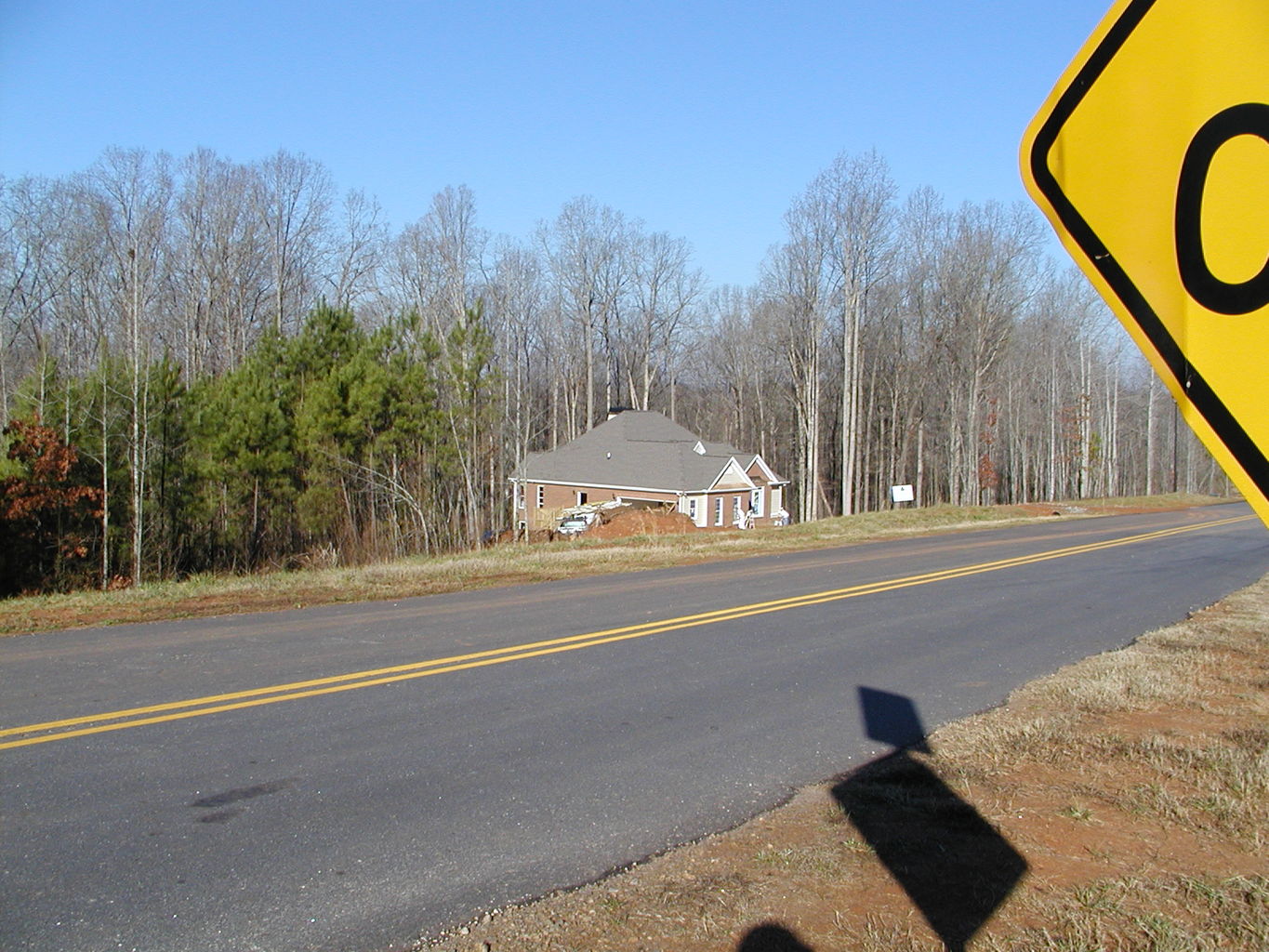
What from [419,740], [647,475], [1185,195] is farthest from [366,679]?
[647,475]

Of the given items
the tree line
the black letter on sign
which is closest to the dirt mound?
the tree line

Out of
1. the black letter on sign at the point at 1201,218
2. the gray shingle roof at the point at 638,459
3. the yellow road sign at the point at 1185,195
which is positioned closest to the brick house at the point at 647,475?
the gray shingle roof at the point at 638,459

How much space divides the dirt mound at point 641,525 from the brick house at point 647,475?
312 inches

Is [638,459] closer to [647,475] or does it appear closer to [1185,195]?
[647,475]

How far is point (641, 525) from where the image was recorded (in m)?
33.2

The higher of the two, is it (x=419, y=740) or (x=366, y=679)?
(x=366, y=679)

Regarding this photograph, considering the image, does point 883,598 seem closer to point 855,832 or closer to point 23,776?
point 855,832

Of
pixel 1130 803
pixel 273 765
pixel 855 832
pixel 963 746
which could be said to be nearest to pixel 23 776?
pixel 273 765

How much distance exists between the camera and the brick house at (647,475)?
44781 millimetres

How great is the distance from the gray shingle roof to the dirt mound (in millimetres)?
9441

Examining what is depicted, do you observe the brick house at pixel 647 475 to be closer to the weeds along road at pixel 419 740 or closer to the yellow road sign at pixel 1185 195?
the weeds along road at pixel 419 740

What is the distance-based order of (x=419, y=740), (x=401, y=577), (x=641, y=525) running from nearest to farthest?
(x=419, y=740), (x=401, y=577), (x=641, y=525)

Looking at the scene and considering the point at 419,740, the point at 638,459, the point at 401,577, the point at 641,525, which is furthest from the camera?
the point at 638,459

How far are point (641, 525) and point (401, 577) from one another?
680 inches
